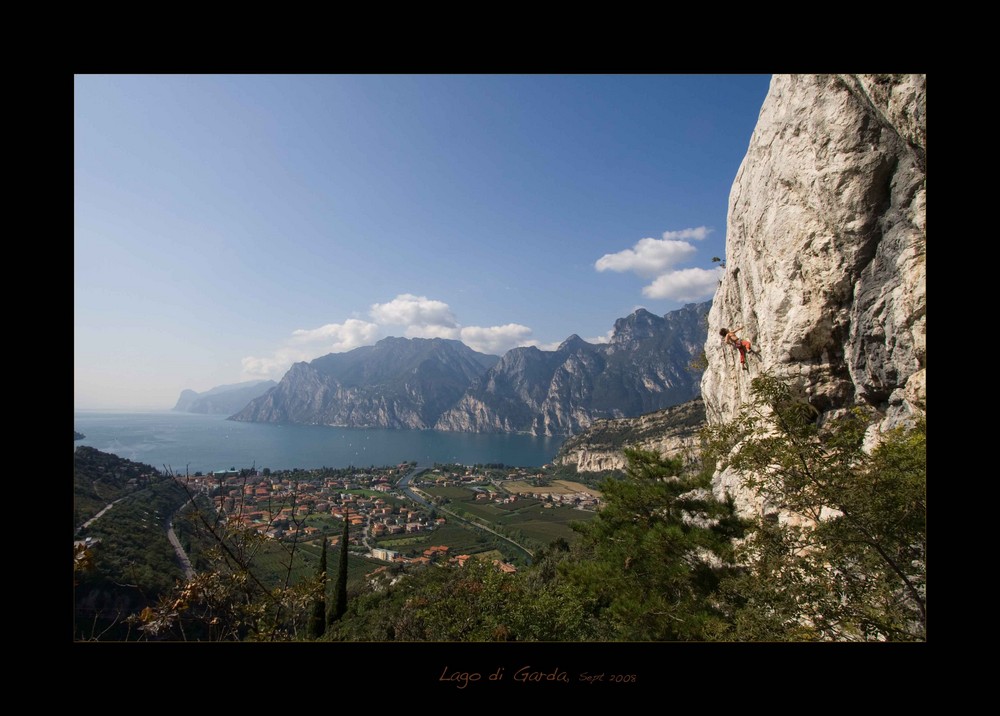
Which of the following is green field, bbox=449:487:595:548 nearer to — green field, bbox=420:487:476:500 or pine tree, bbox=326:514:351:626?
green field, bbox=420:487:476:500

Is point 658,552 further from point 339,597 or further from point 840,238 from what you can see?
point 339,597

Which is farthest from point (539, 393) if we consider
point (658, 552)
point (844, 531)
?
point (844, 531)

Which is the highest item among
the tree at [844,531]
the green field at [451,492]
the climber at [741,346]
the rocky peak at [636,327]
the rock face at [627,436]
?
the rocky peak at [636,327]

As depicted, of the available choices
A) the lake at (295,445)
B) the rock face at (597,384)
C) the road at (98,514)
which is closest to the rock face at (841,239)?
the road at (98,514)

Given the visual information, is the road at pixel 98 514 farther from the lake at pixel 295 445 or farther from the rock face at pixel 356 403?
the rock face at pixel 356 403
